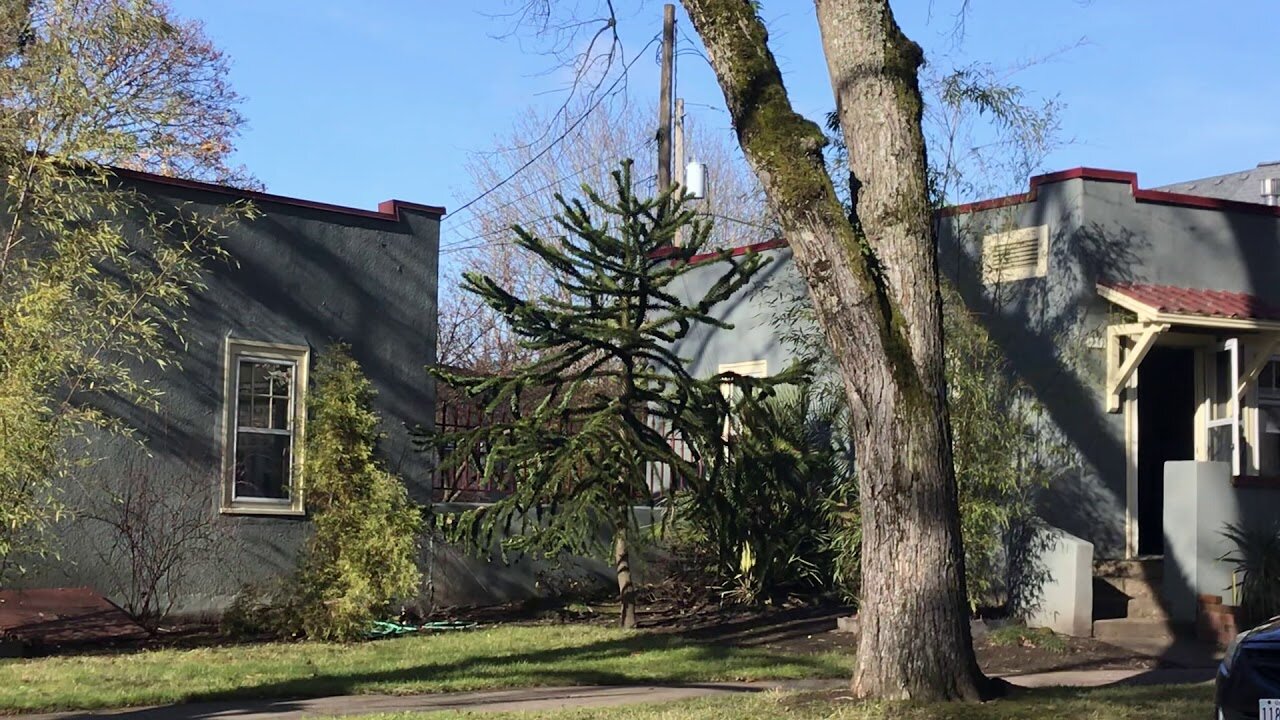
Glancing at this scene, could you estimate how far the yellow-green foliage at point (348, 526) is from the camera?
1472cm

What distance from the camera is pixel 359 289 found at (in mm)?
17125

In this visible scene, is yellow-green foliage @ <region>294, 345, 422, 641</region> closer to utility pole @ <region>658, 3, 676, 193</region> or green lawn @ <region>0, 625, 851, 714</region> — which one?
green lawn @ <region>0, 625, 851, 714</region>

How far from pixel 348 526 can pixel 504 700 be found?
4.47 m

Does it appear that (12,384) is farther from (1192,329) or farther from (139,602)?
(1192,329)

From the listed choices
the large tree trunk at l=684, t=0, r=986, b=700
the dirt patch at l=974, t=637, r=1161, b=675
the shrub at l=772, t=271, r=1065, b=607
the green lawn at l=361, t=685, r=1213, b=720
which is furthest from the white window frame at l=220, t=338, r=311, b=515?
the large tree trunk at l=684, t=0, r=986, b=700

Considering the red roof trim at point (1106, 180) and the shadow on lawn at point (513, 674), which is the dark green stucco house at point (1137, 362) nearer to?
the red roof trim at point (1106, 180)

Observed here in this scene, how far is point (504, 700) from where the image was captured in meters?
11.0

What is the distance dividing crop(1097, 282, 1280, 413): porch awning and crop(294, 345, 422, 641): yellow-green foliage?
725 centimetres

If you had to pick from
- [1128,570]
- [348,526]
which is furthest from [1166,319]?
[348,526]

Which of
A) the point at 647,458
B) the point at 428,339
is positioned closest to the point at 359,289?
the point at 428,339

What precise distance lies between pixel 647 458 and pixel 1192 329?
5.70 meters

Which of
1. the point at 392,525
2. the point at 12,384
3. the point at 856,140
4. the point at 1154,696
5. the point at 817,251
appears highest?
the point at 856,140

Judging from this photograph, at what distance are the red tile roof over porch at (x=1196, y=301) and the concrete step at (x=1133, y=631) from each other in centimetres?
303

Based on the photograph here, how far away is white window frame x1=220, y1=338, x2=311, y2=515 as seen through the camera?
15836mm
